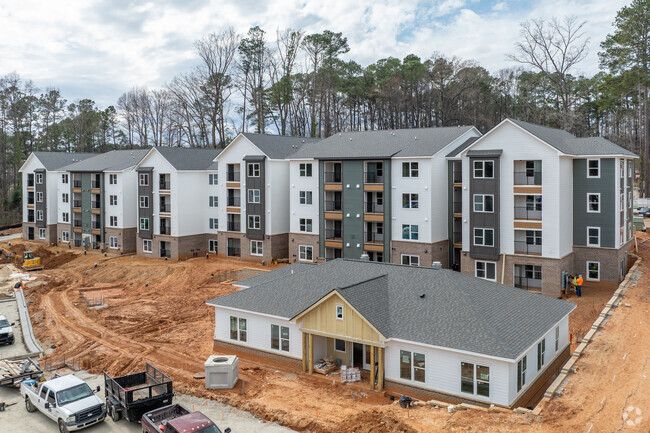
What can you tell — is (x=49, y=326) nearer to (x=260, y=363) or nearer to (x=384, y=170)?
(x=260, y=363)

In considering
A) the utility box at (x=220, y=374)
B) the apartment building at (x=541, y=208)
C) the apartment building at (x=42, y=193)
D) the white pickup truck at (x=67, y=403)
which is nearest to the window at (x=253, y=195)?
the apartment building at (x=541, y=208)

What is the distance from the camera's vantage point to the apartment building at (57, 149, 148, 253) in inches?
2375

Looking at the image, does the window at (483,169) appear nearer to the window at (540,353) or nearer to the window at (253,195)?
the window at (540,353)

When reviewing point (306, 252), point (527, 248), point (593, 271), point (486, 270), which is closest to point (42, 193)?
point (306, 252)

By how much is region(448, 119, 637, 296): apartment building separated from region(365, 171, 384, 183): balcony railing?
731cm

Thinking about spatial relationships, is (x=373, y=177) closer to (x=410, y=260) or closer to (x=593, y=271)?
(x=410, y=260)

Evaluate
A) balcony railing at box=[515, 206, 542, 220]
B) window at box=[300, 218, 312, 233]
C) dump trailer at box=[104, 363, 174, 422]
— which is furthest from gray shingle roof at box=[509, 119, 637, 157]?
dump trailer at box=[104, 363, 174, 422]

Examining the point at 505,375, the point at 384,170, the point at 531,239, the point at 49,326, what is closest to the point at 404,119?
the point at 384,170

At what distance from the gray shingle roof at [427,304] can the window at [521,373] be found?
724 mm

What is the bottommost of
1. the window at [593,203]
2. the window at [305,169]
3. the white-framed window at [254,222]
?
the white-framed window at [254,222]

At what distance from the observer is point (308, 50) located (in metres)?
73.4

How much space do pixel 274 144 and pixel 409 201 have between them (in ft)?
55.5

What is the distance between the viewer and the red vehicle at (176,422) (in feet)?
52.4

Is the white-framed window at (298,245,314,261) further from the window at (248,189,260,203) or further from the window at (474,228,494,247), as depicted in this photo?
the window at (474,228,494,247)
